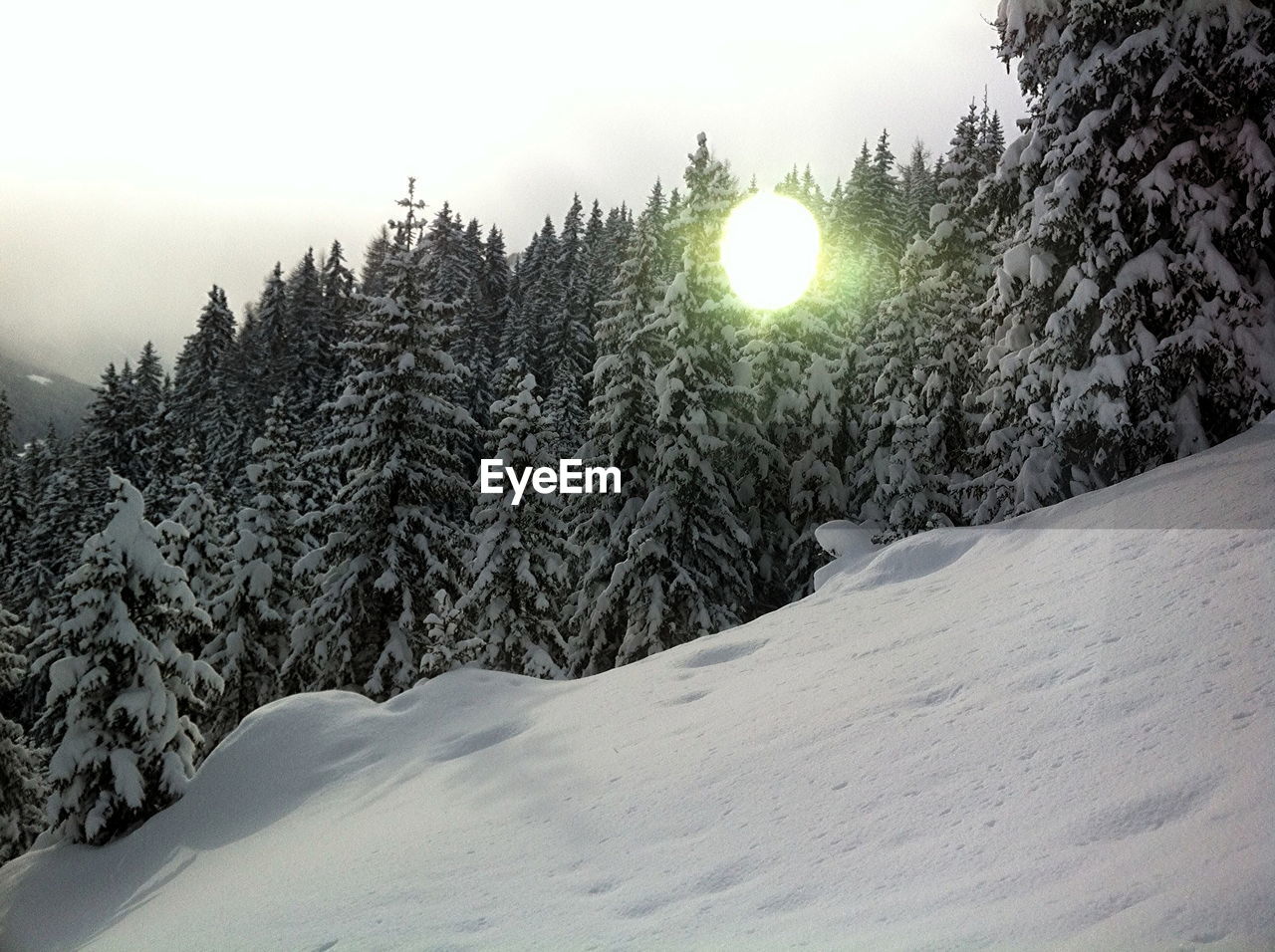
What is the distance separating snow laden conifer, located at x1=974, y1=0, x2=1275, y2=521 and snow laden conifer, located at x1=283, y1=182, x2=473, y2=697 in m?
14.4

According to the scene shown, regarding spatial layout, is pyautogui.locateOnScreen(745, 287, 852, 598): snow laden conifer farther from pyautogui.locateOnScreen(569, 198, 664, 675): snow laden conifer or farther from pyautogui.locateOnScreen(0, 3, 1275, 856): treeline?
pyautogui.locateOnScreen(569, 198, 664, 675): snow laden conifer

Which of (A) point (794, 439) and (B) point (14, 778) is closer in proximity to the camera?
(B) point (14, 778)

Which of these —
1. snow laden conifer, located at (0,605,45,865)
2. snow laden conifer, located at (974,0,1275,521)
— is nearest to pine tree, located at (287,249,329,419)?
snow laden conifer, located at (0,605,45,865)

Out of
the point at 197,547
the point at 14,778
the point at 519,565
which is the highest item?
the point at 197,547

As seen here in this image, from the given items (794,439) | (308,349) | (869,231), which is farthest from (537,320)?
(794,439)

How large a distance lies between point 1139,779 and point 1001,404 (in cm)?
1246

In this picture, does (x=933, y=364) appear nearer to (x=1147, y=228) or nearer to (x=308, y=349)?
(x=1147, y=228)

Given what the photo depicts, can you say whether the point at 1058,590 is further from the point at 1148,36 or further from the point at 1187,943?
the point at 1148,36

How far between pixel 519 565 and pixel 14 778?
14.3 metres

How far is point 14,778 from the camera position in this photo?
846 inches

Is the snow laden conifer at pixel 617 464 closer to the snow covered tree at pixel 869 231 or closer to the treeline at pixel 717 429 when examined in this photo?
the treeline at pixel 717 429

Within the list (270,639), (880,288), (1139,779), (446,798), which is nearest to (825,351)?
(880,288)

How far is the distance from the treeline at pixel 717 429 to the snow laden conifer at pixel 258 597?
11cm

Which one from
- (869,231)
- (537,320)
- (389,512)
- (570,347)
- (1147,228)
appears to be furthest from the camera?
(537,320)
